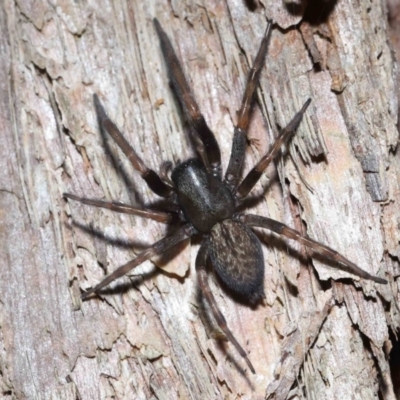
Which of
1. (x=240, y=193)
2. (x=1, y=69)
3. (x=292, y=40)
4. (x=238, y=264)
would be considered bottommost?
(x=238, y=264)

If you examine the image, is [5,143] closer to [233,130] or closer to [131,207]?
[131,207]

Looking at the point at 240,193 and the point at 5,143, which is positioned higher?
the point at 5,143

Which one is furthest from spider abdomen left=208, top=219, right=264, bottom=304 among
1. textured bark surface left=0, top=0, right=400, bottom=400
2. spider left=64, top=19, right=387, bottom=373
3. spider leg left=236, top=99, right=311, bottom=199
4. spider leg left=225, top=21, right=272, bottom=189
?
spider leg left=225, top=21, right=272, bottom=189

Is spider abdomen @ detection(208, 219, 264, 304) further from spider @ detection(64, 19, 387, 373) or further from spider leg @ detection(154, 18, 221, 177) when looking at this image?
spider leg @ detection(154, 18, 221, 177)

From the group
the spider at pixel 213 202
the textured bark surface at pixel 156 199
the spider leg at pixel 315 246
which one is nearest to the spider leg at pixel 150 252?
the spider at pixel 213 202

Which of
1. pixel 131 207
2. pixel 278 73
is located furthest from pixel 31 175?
pixel 278 73

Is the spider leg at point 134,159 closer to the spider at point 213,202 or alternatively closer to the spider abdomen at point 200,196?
the spider at point 213,202

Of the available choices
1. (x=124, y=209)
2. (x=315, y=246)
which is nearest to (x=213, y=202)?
(x=124, y=209)
